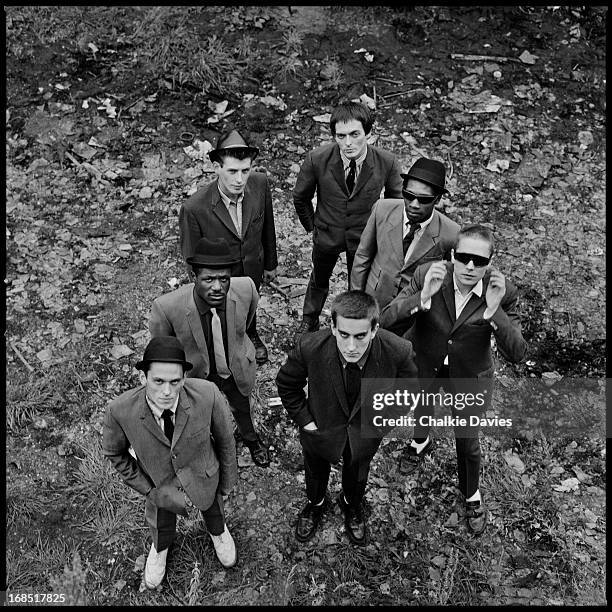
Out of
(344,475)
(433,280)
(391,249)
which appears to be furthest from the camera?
(391,249)

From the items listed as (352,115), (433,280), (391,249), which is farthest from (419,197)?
(352,115)

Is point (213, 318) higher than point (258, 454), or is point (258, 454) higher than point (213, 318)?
point (213, 318)

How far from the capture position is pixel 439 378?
457 cm

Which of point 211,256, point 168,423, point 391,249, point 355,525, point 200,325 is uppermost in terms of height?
point 211,256

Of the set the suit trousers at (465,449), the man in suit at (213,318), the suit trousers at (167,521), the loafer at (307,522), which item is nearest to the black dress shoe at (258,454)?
the loafer at (307,522)

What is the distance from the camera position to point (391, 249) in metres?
4.80

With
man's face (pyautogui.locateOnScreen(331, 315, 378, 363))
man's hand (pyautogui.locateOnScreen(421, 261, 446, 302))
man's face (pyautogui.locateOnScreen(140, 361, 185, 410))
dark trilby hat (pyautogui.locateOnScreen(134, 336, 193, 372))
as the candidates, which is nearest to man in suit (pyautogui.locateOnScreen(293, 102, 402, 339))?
man's hand (pyautogui.locateOnScreen(421, 261, 446, 302))

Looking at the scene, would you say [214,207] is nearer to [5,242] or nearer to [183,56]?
[5,242]

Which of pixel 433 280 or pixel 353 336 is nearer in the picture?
pixel 353 336

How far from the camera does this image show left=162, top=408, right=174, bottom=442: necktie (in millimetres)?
3793

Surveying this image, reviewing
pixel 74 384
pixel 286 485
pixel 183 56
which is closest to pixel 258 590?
pixel 286 485

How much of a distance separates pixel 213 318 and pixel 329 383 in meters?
0.97

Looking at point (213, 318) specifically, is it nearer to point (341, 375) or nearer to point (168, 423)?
point (168, 423)

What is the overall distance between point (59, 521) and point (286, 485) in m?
1.83
